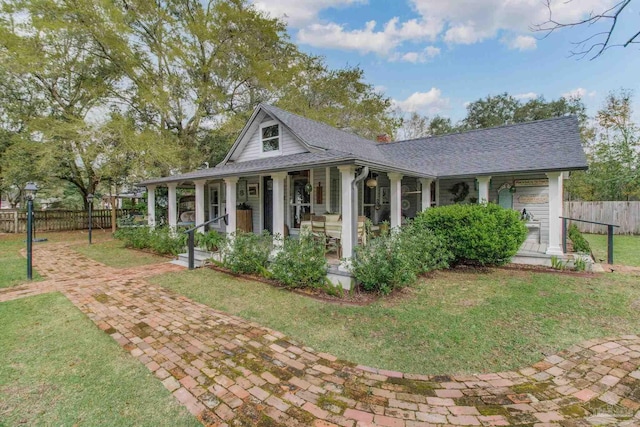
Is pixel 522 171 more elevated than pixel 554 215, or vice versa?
pixel 522 171

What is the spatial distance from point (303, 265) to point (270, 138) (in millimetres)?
6251

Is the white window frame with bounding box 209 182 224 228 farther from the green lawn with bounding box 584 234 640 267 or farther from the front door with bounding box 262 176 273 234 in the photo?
the green lawn with bounding box 584 234 640 267

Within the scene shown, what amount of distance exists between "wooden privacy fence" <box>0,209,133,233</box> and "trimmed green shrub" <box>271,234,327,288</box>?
1927 centimetres

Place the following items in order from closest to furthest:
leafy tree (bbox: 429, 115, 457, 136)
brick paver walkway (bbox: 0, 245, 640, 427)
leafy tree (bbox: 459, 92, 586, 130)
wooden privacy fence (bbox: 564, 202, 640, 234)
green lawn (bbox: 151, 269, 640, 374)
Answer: brick paver walkway (bbox: 0, 245, 640, 427)
green lawn (bbox: 151, 269, 640, 374)
wooden privacy fence (bbox: 564, 202, 640, 234)
leafy tree (bbox: 459, 92, 586, 130)
leafy tree (bbox: 429, 115, 457, 136)

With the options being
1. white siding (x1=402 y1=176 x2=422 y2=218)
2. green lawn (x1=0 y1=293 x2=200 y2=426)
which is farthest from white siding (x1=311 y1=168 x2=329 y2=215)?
green lawn (x1=0 y1=293 x2=200 y2=426)

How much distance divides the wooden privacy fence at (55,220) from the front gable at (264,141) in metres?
13.7

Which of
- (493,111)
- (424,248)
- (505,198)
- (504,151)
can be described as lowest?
(424,248)

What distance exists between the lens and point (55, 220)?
18.2 m

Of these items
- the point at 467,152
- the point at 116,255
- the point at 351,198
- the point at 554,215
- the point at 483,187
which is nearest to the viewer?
the point at 351,198

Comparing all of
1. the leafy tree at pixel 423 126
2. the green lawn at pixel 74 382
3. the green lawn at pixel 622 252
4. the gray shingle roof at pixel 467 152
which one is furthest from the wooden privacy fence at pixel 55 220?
the leafy tree at pixel 423 126

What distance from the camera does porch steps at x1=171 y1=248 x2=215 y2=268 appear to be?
29.2 ft

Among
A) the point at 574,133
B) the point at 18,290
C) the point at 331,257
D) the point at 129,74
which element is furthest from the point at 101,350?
the point at 129,74

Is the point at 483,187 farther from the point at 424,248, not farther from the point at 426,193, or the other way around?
the point at 424,248

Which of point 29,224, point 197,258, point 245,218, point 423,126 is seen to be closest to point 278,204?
point 197,258
